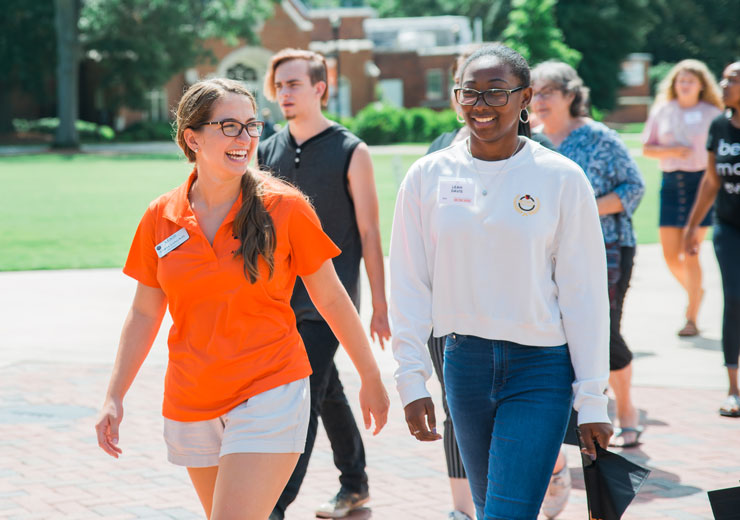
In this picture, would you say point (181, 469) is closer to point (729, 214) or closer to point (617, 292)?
point (617, 292)

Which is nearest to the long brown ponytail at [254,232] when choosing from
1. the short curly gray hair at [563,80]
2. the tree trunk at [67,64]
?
the short curly gray hair at [563,80]

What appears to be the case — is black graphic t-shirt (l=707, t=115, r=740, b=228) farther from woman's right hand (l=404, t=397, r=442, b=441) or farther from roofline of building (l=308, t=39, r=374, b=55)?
roofline of building (l=308, t=39, r=374, b=55)

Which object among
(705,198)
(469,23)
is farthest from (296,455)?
(469,23)

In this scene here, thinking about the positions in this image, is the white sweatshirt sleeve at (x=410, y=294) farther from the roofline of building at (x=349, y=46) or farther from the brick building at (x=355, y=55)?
the roofline of building at (x=349, y=46)

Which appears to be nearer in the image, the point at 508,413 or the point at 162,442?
the point at 508,413

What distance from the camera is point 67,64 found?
4872cm

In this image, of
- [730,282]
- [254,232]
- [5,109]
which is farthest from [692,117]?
[5,109]

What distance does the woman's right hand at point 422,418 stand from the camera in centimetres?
315

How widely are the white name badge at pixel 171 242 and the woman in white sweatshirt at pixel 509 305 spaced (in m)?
0.73

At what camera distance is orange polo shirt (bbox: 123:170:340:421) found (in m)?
3.16

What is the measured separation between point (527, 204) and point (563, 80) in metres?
2.67

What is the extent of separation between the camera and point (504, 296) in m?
3.08

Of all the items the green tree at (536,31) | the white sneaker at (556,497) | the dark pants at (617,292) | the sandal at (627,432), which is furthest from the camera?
the green tree at (536,31)

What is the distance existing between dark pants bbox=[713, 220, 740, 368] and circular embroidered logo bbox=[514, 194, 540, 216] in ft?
12.5
